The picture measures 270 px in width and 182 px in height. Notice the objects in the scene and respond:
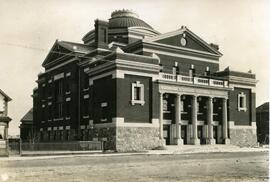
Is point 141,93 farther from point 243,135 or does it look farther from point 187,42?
point 243,135

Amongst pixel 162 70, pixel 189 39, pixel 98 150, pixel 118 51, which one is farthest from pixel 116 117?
pixel 189 39

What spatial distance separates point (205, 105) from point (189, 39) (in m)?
8.11

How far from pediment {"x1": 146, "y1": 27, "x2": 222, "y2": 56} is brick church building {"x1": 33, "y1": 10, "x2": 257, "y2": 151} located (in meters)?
0.12

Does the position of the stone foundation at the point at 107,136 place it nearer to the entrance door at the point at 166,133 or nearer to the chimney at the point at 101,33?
the entrance door at the point at 166,133

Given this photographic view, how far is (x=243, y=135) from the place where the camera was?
48562 millimetres

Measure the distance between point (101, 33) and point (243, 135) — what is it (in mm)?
20625

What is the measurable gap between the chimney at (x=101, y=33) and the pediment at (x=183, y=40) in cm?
517

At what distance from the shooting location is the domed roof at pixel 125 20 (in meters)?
55.8

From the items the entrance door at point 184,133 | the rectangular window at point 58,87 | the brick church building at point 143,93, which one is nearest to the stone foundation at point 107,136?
the brick church building at point 143,93

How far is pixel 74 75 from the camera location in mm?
47938

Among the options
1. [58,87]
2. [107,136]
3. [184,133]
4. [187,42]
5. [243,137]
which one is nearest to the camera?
[107,136]

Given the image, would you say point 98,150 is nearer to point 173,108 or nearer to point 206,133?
point 173,108

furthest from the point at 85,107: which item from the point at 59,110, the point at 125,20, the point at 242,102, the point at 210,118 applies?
the point at 242,102

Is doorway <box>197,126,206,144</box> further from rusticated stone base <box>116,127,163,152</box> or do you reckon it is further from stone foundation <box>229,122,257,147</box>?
rusticated stone base <box>116,127,163,152</box>
